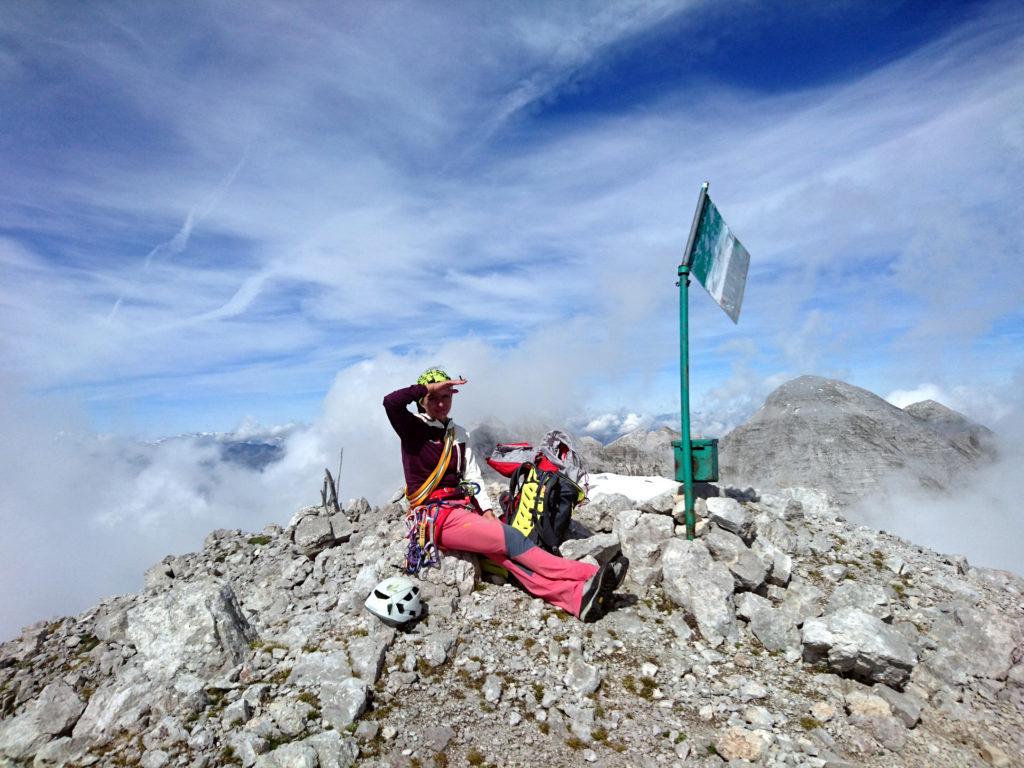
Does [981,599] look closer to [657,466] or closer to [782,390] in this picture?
[657,466]

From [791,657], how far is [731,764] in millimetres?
2081

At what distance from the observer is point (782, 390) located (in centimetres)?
4175

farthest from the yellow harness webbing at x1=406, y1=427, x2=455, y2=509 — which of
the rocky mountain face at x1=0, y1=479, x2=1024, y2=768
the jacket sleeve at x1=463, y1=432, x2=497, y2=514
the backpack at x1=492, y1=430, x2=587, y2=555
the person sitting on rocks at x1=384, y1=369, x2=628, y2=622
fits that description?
the backpack at x1=492, y1=430, x2=587, y2=555

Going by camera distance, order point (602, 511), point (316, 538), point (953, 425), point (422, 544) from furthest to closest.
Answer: point (953, 425) < point (316, 538) < point (602, 511) < point (422, 544)

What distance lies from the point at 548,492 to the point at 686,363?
9.84 feet

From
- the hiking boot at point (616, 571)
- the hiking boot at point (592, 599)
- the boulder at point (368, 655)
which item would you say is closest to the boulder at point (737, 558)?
the hiking boot at point (616, 571)

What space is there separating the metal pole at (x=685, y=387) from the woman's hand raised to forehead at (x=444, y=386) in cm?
349

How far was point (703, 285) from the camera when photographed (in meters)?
7.73

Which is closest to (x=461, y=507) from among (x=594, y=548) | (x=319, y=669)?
(x=594, y=548)

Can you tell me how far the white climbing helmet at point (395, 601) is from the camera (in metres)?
5.97

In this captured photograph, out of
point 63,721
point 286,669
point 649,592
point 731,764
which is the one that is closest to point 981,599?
point 649,592

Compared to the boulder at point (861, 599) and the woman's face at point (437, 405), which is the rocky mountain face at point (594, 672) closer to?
the boulder at point (861, 599)

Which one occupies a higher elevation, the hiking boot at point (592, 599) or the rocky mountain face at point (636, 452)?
the rocky mountain face at point (636, 452)

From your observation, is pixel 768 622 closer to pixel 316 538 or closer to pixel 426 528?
pixel 426 528
